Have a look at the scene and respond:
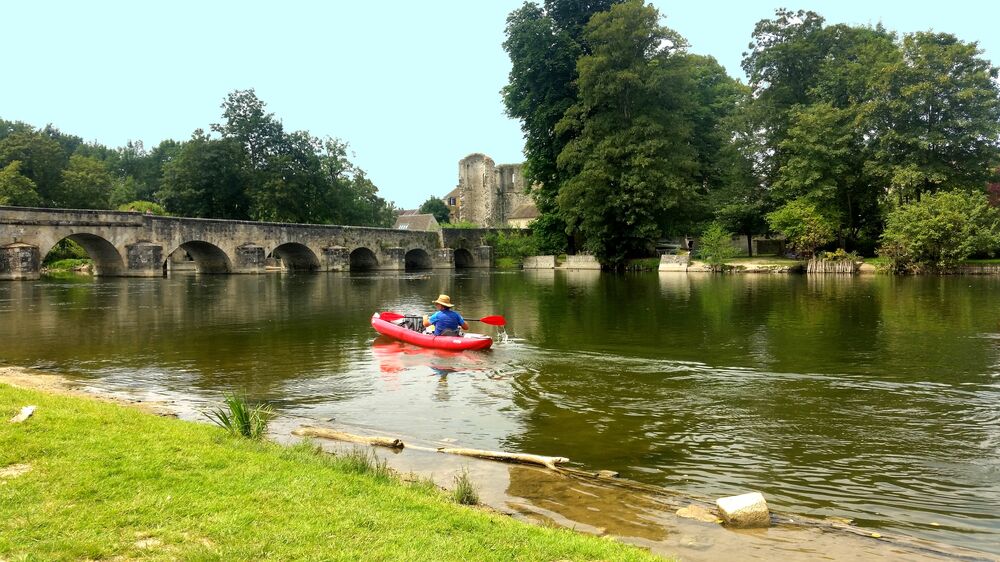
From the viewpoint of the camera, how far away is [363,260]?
6184 cm

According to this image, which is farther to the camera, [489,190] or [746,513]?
[489,190]

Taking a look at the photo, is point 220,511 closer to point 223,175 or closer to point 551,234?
point 551,234

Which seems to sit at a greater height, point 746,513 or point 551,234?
point 551,234

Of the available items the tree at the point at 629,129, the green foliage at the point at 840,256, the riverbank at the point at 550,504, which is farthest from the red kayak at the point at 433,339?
the green foliage at the point at 840,256

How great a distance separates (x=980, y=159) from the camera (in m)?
39.6

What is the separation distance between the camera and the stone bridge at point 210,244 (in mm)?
38219

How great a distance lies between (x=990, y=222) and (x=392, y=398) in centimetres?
3964

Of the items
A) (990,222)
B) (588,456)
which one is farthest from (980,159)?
(588,456)

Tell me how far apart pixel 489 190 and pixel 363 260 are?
26.2 m

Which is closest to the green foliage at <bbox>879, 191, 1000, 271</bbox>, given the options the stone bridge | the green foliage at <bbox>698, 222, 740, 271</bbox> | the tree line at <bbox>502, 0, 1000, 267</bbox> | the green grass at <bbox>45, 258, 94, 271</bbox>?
the tree line at <bbox>502, 0, 1000, 267</bbox>

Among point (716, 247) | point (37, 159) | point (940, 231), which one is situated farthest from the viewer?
point (37, 159)

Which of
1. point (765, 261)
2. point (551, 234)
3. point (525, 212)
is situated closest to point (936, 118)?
point (765, 261)

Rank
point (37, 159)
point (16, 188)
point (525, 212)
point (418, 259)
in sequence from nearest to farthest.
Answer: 1. point (16, 188)
2. point (37, 159)
3. point (418, 259)
4. point (525, 212)

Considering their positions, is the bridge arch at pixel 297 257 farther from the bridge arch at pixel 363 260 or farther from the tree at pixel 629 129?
the tree at pixel 629 129
